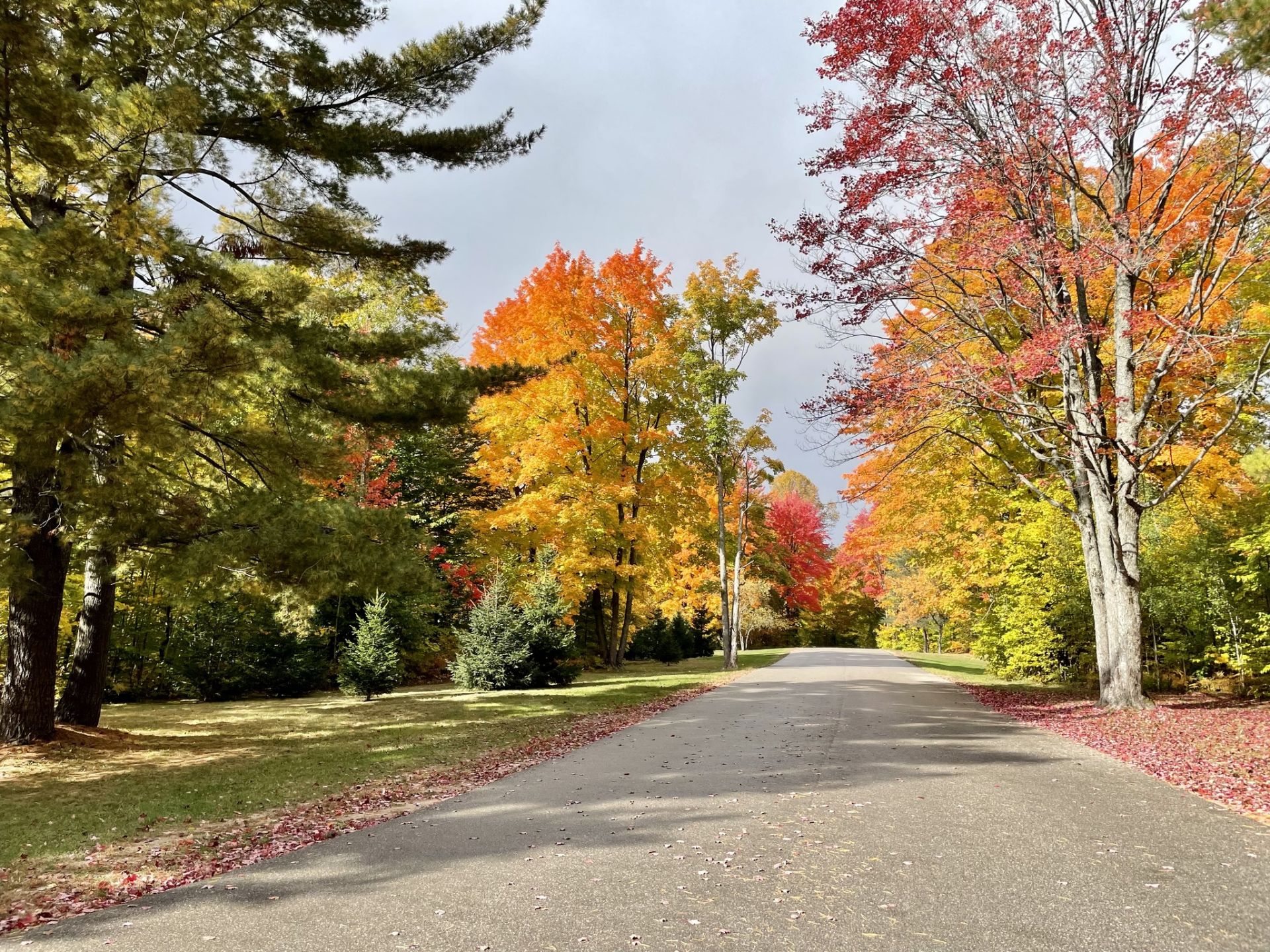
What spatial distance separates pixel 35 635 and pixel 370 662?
6791 millimetres

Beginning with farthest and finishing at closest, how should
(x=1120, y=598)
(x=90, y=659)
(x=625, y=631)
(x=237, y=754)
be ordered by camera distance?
(x=625, y=631)
(x=1120, y=598)
(x=90, y=659)
(x=237, y=754)

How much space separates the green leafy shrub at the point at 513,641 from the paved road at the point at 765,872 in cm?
925

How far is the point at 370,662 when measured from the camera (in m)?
15.4

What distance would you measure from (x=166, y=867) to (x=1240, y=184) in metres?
15.7

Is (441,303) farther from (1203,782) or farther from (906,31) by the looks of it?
(1203,782)

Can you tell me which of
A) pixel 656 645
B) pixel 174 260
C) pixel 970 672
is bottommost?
pixel 970 672

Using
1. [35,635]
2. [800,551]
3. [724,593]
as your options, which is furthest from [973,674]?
[800,551]

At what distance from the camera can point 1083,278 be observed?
39.2ft

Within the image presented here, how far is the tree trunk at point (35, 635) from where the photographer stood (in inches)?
357

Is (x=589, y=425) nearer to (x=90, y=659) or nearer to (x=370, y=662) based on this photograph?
(x=370, y=662)

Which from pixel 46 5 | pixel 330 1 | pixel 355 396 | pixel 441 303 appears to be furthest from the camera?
pixel 441 303

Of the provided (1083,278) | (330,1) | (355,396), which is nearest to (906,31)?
(1083,278)

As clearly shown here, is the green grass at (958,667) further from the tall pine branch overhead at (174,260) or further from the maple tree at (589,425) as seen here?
the tall pine branch overhead at (174,260)

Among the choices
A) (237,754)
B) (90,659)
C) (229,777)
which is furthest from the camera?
(90,659)
